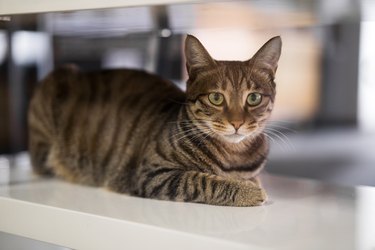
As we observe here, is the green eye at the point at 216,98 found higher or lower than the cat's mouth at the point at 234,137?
higher

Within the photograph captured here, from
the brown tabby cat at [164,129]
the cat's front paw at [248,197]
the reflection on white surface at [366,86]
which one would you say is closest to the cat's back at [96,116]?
the brown tabby cat at [164,129]

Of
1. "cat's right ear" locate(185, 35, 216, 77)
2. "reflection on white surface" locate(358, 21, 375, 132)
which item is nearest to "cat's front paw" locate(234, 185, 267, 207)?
"cat's right ear" locate(185, 35, 216, 77)

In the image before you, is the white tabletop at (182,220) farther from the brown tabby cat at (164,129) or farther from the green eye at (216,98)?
the green eye at (216,98)

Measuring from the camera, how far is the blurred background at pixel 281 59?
2.83 ft

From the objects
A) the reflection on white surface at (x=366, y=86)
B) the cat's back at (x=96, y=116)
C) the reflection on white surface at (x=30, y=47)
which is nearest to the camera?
the cat's back at (x=96, y=116)

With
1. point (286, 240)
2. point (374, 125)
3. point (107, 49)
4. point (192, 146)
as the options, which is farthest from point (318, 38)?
point (286, 240)

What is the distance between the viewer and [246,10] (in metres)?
0.82

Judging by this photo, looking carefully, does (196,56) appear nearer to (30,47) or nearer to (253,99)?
(253,99)

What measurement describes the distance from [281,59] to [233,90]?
710 millimetres

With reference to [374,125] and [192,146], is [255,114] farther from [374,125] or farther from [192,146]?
[374,125]

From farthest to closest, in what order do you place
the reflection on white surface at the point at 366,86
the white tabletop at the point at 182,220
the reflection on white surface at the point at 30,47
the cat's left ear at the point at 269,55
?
the reflection on white surface at the point at 366,86, the reflection on white surface at the point at 30,47, the cat's left ear at the point at 269,55, the white tabletop at the point at 182,220

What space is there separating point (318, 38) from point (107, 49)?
31.1 inches

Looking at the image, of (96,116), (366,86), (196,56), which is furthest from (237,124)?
(366,86)

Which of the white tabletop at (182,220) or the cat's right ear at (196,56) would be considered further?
the cat's right ear at (196,56)
